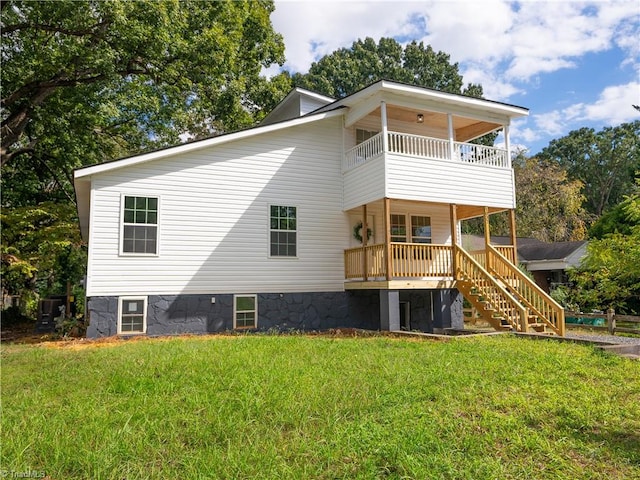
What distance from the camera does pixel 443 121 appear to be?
14445mm

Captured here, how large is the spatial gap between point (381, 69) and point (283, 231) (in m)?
28.5

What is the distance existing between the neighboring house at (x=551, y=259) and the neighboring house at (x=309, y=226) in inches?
470

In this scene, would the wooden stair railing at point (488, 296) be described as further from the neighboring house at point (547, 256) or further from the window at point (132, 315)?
the neighboring house at point (547, 256)

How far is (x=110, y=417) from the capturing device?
4.35m

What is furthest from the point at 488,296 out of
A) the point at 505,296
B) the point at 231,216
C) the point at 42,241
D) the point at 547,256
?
the point at 547,256

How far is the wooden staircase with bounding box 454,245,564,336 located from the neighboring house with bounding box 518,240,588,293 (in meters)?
12.2

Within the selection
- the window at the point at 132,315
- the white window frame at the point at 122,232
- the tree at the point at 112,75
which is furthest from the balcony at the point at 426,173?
the tree at the point at 112,75

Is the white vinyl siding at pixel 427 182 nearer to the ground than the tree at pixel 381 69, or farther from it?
nearer to the ground

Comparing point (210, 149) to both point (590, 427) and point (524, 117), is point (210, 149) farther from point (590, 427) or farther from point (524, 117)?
point (590, 427)

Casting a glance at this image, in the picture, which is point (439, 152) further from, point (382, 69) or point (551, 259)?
point (382, 69)

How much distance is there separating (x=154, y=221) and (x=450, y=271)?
826 cm

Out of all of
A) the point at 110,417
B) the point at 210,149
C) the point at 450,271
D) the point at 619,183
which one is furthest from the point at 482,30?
the point at 619,183

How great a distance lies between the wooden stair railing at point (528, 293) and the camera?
10188mm

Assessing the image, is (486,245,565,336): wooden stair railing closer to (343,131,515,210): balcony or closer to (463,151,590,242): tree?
(343,131,515,210): balcony
